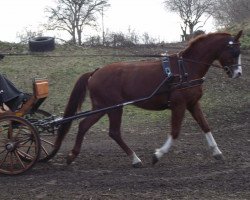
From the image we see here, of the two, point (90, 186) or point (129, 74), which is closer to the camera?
point (90, 186)

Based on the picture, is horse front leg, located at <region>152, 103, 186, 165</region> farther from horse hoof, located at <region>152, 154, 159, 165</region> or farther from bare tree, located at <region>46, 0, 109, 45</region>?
bare tree, located at <region>46, 0, 109, 45</region>

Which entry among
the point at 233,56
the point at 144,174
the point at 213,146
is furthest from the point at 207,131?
the point at 144,174

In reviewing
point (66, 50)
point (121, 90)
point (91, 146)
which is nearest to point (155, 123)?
point (91, 146)

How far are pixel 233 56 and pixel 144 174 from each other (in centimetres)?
216

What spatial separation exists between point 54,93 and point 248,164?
7.35 metres

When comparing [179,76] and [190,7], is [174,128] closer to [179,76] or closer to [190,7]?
[179,76]

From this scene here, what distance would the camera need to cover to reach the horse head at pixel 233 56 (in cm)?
700

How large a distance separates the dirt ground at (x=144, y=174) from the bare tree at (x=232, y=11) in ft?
64.4

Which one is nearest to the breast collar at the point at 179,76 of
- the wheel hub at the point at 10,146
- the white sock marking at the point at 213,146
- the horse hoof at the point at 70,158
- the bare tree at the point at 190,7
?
the white sock marking at the point at 213,146

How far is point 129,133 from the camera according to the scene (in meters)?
9.80

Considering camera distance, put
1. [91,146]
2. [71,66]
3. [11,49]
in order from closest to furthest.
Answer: [91,146] → [71,66] → [11,49]

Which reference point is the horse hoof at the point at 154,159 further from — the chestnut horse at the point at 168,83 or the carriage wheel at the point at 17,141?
the carriage wheel at the point at 17,141

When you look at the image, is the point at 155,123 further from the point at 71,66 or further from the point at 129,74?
the point at 71,66

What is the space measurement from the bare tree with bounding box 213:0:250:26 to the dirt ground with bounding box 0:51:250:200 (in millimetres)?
19614
